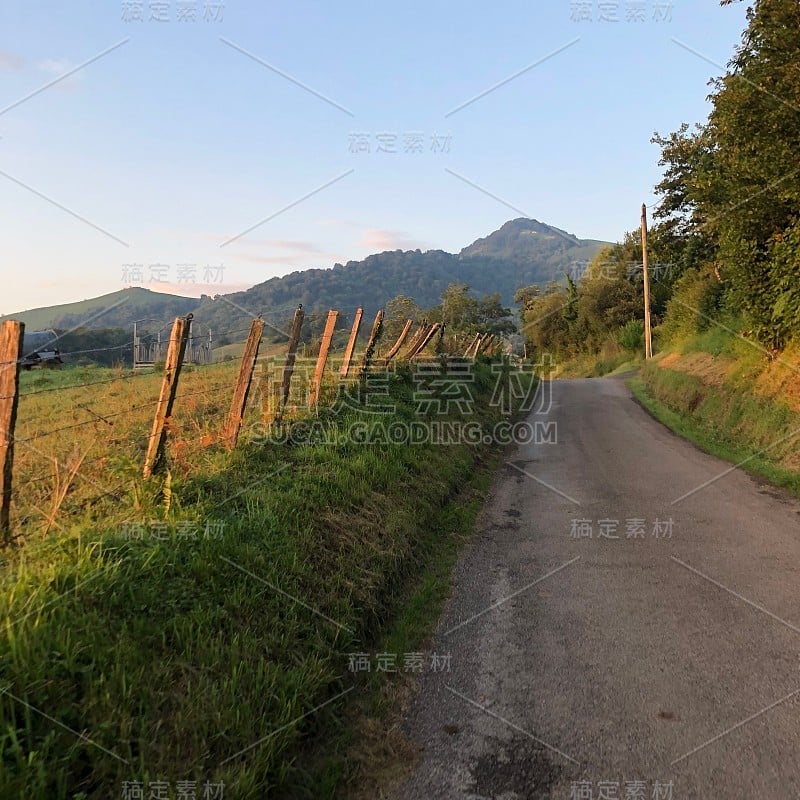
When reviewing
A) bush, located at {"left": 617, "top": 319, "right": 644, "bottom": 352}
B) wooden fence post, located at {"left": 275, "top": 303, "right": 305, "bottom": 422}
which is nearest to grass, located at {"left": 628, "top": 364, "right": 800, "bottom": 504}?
wooden fence post, located at {"left": 275, "top": 303, "right": 305, "bottom": 422}

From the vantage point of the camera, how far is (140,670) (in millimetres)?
3150

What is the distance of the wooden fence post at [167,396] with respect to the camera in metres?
5.55

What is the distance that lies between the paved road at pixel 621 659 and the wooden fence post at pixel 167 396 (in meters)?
3.03

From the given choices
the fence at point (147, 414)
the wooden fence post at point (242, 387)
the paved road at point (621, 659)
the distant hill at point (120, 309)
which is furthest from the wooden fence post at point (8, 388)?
the distant hill at point (120, 309)

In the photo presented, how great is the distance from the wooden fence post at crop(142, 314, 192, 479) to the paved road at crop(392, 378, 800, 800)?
119 inches

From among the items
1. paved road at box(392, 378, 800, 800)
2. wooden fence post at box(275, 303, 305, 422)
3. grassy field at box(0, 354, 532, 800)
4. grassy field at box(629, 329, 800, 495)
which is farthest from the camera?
grassy field at box(629, 329, 800, 495)

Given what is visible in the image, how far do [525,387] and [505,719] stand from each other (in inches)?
920

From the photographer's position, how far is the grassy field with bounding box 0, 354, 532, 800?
2840 millimetres

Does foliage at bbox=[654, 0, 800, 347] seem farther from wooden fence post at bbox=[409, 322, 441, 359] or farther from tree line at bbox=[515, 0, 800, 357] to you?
wooden fence post at bbox=[409, 322, 441, 359]

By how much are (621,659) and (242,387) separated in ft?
15.7

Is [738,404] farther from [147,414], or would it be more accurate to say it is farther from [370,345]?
[147,414]

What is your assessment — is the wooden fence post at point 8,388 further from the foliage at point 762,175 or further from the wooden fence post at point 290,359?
the foliage at point 762,175

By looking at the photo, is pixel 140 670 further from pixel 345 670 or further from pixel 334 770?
pixel 345 670

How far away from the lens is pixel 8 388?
4.01 m
